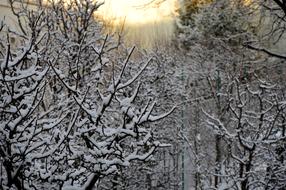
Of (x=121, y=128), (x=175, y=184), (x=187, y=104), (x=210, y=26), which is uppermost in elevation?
(x=210, y=26)

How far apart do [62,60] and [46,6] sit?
1.54 m

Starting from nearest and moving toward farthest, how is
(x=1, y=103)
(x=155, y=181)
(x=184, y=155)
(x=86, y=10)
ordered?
(x=1, y=103) < (x=86, y=10) < (x=155, y=181) < (x=184, y=155)

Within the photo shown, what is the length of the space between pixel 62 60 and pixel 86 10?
1.30m

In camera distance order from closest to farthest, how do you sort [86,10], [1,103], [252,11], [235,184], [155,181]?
[1,103]
[235,184]
[252,11]
[86,10]
[155,181]

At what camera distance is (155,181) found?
1475 cm

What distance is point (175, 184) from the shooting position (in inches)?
599

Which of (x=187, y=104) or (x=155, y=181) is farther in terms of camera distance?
(x=187, y=104)

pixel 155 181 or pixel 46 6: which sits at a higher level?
pixel 46 6

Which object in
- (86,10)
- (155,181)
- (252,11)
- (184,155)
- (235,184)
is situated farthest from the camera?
(184,155)

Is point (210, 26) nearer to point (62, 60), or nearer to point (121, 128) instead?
point (62, 60)

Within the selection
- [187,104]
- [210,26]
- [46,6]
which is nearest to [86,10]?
[46,6]

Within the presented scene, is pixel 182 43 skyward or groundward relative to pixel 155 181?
skyward

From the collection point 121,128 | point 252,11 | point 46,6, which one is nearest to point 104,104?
point 121,128

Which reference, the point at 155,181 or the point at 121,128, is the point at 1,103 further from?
the point at 155,181
